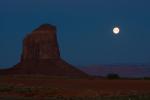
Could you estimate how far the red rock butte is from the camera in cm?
12500

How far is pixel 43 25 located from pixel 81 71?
17.8 meters

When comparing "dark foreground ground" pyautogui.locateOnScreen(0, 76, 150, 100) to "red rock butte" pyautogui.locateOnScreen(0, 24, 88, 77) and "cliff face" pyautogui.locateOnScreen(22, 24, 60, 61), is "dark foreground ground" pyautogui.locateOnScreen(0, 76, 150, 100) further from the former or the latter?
"cliff face" pyautogui.locateOnScreen(22, 24, 60, 61)

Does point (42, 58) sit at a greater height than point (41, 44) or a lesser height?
lesser

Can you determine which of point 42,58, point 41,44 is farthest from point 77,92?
point 41,44

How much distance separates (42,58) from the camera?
13200cm

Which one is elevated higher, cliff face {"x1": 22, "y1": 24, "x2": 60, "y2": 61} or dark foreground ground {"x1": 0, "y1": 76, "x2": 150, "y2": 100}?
cliff face {"x1": 22, "y1": 24, "x2": 60, "y2": 61}

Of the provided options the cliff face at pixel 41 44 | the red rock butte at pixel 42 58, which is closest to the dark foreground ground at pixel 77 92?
the red rock butte at pixel 42 58

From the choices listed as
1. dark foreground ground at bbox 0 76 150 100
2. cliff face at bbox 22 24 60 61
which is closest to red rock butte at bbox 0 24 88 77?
cliff face at bbox 22 24 60 61

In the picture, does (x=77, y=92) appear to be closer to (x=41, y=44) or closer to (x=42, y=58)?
(x=42, y=58)

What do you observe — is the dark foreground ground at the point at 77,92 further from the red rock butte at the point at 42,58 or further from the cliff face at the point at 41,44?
the cliff face at the point at 41,44

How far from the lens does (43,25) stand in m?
139

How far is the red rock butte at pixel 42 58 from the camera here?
4921 inches

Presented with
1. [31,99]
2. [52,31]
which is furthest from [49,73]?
[31,99]

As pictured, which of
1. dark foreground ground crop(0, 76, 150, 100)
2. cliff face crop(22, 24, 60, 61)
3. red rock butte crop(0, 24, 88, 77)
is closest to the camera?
dark foreground ground crop(0, 76, 150, 100)
